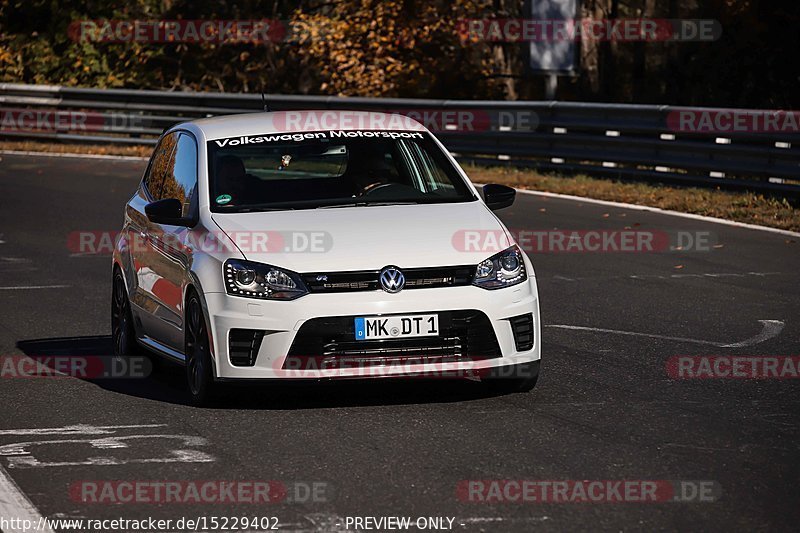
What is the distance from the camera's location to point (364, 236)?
331 inches

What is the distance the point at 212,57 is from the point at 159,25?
170 cm

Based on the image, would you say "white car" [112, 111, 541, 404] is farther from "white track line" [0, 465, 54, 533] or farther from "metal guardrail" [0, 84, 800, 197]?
"metal guardrail" [0, 84, 800, 197]

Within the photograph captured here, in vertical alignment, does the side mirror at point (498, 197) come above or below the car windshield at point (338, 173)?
below

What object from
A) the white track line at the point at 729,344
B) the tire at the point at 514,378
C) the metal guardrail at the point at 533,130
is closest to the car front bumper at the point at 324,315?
the tire at the point at 514,378

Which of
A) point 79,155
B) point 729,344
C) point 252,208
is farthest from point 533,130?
point 252,208

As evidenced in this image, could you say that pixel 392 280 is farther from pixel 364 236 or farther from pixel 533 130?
pixel 533 130

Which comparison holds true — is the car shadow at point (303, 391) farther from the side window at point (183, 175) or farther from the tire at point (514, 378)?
the side window at point (183, 175)

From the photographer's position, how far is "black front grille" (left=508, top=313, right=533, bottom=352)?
8.45m

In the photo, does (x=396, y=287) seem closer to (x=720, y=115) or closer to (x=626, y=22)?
(x=720, y=115)

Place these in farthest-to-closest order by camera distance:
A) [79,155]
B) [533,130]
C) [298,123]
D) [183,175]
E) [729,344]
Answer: [79,155] < [533,130] < [729,344] < [298,123] < [183,175]

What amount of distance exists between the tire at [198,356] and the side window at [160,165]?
61.6 inches

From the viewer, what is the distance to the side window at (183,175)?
940 cm

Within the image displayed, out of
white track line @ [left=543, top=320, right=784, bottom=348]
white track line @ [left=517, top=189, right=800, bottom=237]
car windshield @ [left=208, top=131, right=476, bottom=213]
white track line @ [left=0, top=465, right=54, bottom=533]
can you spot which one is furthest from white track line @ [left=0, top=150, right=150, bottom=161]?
white track line @ [left=0, top=465, right=54, bottom=533]

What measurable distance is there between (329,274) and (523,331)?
1123 millimetres
